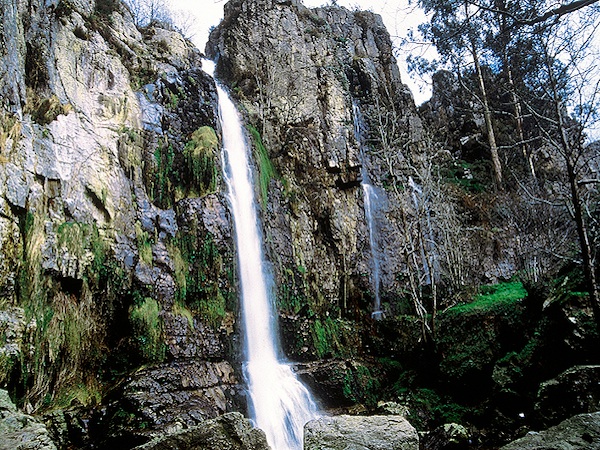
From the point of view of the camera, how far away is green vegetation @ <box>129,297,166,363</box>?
853 cm

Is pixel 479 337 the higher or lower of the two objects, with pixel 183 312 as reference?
lower

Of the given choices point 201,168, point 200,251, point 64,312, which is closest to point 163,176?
point 201,168

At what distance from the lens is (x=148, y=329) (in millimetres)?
8734

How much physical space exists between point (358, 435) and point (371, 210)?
1396cm

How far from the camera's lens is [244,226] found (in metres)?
12.0

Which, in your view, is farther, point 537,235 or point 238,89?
point 238,89

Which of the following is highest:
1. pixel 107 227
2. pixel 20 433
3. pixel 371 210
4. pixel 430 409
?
pixel 371 210

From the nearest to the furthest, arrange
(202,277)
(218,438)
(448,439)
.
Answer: (218,438)
(448,439)
(202,277)

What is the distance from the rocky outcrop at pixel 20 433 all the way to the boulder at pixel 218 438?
101 centimetres

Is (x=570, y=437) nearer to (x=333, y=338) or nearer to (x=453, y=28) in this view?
(x=453, y=28)

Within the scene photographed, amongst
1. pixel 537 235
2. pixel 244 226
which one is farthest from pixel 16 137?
pixel 537 235

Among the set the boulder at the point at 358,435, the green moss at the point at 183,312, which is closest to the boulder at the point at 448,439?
the boulder at the point at 358,435

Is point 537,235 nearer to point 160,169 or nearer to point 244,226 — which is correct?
point 244,226

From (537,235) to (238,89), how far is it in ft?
41.2
